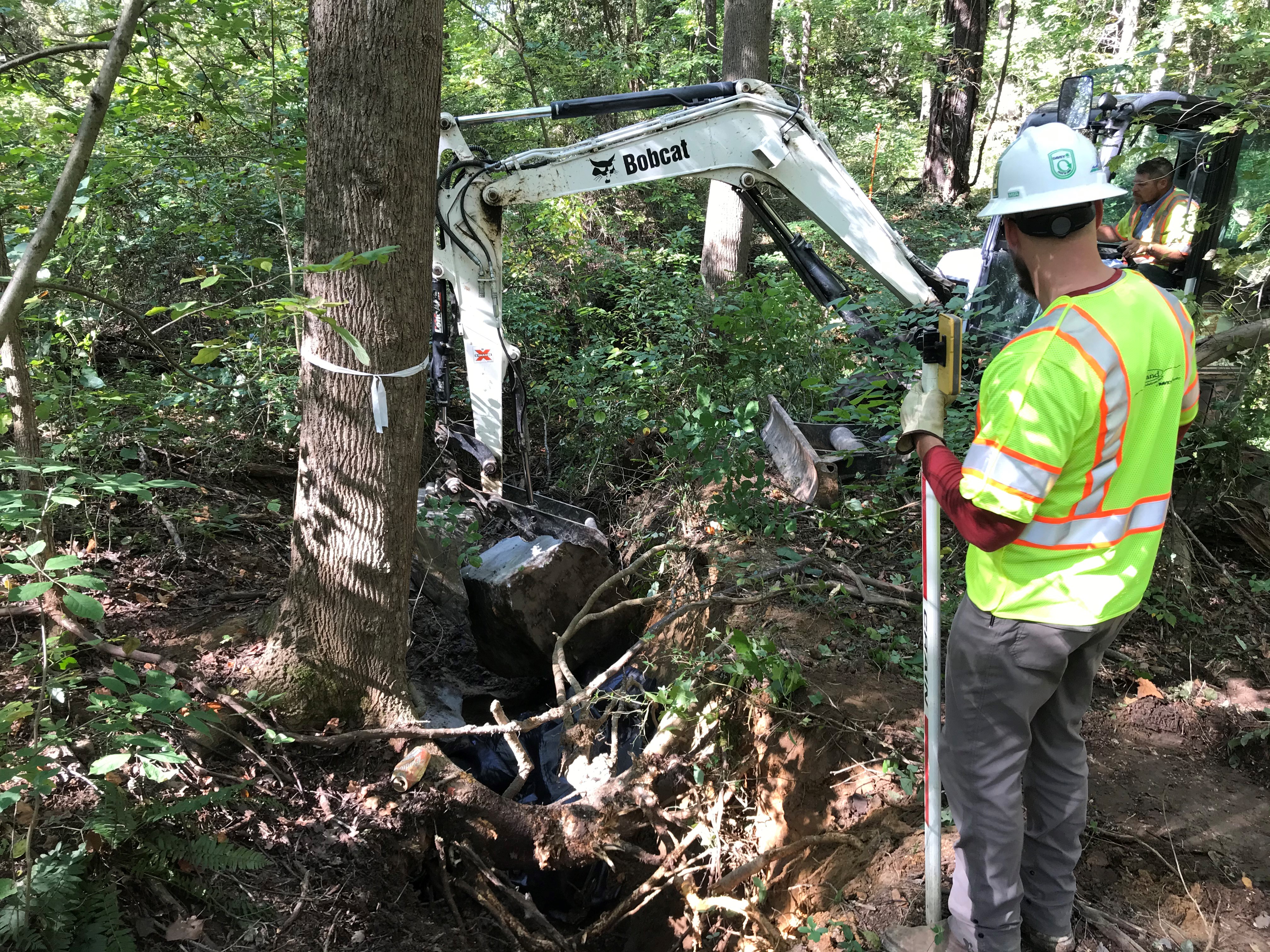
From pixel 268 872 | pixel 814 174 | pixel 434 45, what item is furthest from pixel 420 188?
pixel 814 174

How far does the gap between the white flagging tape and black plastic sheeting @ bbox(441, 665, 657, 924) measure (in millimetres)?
1630

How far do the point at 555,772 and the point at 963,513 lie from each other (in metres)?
2.78

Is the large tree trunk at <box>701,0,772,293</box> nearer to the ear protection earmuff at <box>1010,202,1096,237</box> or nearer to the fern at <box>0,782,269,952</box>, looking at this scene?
the ear protection earmuff at <box>1010,202,1096,237</box>

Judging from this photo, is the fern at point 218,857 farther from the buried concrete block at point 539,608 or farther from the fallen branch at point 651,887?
the buried concrete block at point 539,608

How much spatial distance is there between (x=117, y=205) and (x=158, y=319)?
3.20ft

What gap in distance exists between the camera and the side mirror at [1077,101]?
524cm

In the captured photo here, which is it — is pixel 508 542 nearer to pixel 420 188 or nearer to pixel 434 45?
pixel 420 188

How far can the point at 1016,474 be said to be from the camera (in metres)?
1.77

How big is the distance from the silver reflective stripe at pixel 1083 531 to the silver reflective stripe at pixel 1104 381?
59 mm

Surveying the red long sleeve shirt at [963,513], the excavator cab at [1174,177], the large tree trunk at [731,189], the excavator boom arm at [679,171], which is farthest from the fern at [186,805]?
the large tree trunk at [731,189]

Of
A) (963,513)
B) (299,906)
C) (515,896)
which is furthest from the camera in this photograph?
(515,896)

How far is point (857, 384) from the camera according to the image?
505 cm

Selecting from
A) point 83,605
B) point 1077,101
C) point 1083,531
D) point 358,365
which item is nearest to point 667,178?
point 358,365

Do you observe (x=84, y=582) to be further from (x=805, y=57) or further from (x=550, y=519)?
(x=805, y=57)
